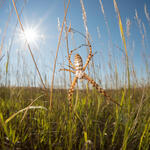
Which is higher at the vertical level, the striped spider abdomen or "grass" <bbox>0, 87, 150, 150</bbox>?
the striped spider abdomen

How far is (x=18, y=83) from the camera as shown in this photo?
246 centimetres

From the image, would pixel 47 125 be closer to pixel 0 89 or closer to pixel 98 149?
pixel 98 149

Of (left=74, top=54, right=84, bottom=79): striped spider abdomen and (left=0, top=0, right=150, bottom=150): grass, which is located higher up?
(left=74, top=54, right=84, bottom=79): striped spider abdomen

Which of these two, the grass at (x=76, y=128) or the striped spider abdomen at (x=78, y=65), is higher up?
the striped spider abdomen at (x=78, y=65)

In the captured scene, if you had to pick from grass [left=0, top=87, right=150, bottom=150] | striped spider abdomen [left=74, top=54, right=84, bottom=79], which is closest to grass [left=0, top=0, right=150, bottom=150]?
grass [left=0, top=87, right=150, bottom=150]

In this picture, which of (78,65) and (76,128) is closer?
(78,65)

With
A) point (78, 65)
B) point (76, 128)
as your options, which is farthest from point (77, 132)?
point (78, 65)

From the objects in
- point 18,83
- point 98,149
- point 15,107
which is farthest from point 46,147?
point 18,83

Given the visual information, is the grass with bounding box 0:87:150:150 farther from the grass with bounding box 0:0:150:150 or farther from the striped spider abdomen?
the striped spider abdomen

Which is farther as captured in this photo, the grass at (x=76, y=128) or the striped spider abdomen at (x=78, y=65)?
the grass at (x=76, y=128)

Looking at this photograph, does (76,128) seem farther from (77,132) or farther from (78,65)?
(78,65)

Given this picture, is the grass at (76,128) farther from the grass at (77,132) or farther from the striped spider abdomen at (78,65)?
the striped spider abdomen at (78,65)

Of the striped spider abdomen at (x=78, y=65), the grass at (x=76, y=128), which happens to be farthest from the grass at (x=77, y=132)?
the striped spider abdomen at (x=78, y=65)

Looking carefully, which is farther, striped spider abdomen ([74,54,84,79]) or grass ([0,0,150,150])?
grass ([0,0,150,150])
